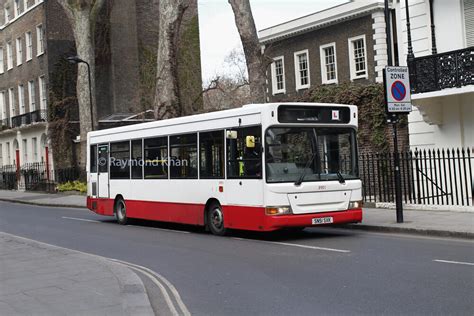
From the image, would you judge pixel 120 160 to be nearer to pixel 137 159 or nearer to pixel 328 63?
pixel 137 159

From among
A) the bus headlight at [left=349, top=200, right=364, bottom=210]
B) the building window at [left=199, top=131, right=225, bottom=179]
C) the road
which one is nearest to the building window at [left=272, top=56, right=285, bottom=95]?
the road

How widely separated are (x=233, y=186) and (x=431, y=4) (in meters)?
10.8

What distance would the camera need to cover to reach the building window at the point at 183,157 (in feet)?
51.2

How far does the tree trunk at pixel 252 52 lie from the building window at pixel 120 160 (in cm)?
573

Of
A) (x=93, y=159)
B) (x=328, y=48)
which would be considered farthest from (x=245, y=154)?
(x=328, y=48)

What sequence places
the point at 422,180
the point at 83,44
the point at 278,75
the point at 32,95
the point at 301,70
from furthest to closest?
the point at 32,95
the point at 83,44
the point at 278,75
the point at 301,70
the point at 422,180

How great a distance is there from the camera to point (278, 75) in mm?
36094

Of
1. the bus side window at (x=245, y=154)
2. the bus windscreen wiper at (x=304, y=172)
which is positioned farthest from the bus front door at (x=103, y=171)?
the bus windscreen wiper at (x=304, y=172)

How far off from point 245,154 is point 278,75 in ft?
75.6

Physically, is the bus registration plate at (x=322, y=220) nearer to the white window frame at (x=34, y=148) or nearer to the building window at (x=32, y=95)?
the white window frame at (x=34, y=148)

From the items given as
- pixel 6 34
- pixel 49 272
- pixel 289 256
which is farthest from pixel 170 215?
pixel 6 34

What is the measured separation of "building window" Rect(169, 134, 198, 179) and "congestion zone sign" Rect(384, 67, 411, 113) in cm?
472

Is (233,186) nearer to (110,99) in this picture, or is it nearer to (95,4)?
(95,4)

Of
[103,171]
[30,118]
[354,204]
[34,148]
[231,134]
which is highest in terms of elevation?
[30,118]
